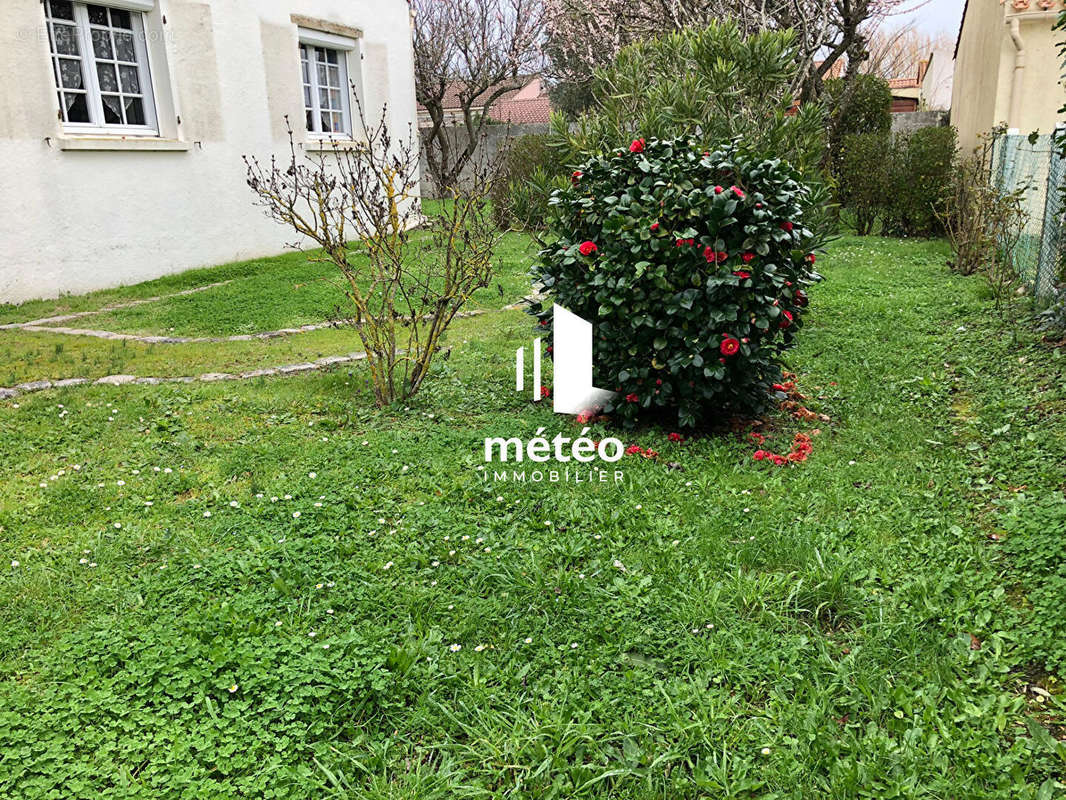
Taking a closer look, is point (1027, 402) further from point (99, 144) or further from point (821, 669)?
point (99, 144)

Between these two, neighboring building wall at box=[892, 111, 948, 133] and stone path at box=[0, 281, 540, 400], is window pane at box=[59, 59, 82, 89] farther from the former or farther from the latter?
neighboring building wall at box=[892, 111, 948, 133]

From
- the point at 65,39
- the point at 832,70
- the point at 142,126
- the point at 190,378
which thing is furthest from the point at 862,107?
the point at 190,378

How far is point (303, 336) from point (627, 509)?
14.5 ft

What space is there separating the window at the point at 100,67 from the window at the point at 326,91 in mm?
2546

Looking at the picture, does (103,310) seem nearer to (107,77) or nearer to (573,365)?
(107,77)

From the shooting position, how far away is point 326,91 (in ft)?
37.4

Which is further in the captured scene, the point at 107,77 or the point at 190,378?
the point at 107,77

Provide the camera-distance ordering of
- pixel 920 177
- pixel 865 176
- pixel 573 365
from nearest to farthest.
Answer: pixel 573 365, pixel 920 177, pixel 865 176

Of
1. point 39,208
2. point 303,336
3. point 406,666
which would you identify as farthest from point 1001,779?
point 39,208

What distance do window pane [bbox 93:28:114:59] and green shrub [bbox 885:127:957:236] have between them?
34.5ft

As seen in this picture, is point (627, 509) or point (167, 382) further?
point (167, 382)

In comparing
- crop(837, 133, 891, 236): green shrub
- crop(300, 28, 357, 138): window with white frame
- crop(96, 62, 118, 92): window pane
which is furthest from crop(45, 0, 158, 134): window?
crop(837, 133, 891, 236): green shrub

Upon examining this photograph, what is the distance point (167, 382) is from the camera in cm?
531

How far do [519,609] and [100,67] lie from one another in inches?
324
